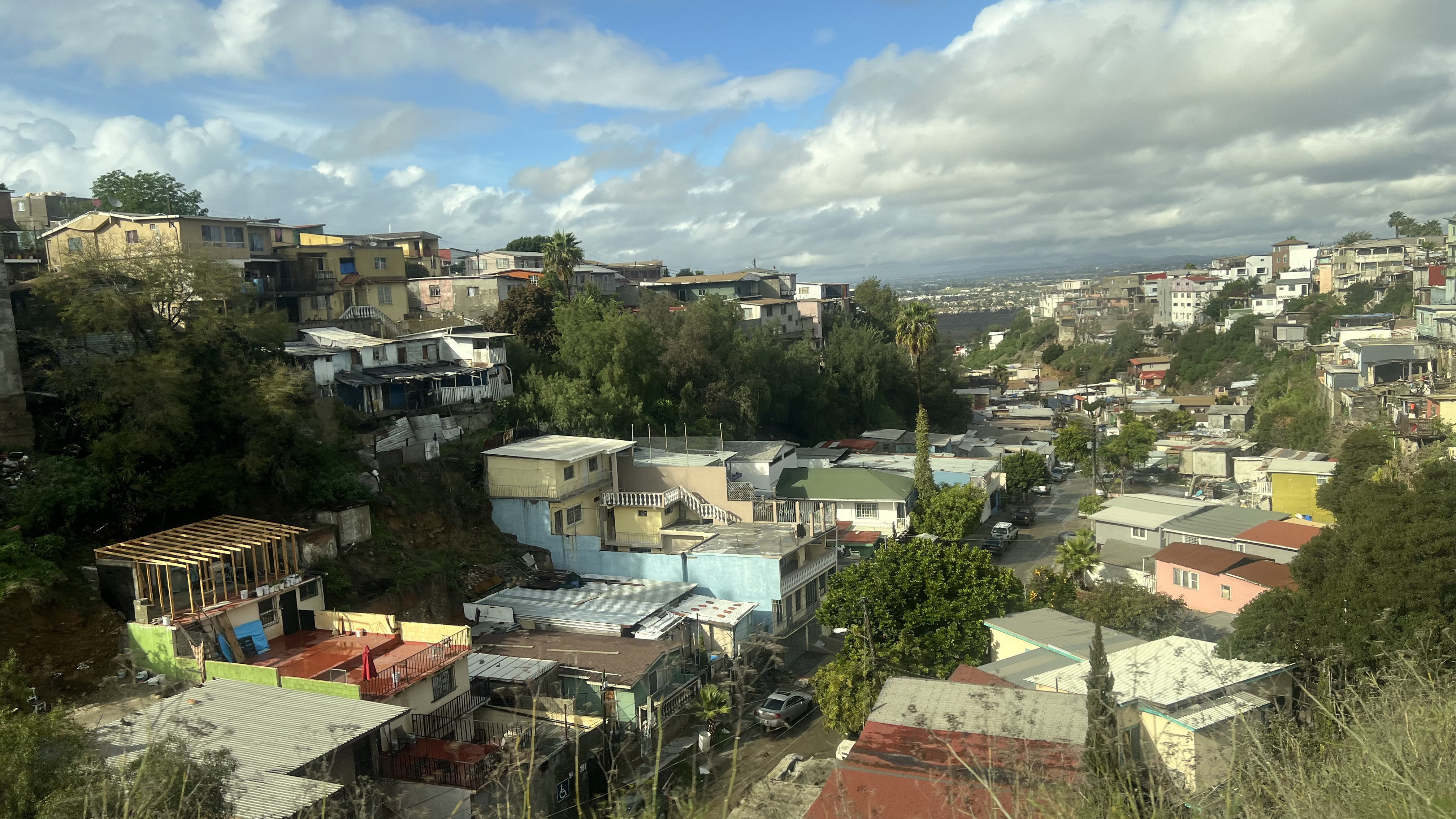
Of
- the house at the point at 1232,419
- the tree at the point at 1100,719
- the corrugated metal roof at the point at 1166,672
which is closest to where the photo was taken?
the tree at the point at 1100,719

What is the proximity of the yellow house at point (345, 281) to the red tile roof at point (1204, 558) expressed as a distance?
25407mm

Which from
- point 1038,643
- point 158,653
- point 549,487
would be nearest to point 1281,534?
point 1038,643

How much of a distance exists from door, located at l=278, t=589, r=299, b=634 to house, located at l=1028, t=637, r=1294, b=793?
1201 centimetres

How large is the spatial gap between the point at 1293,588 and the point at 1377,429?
18360mm

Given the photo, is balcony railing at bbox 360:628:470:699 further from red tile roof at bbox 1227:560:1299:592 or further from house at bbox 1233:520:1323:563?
house at bbox 1233:520:1323:563

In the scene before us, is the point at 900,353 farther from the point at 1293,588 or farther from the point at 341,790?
the point at 341,790

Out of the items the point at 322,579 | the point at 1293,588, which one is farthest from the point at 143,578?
the point at 1293,588

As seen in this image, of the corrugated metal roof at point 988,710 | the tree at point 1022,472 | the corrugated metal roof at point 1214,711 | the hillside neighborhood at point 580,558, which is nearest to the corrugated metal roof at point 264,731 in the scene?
the hillside neighborhood at point 580,558

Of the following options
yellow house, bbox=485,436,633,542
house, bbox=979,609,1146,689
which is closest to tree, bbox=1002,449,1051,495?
house, bbox=979,609,1146,689

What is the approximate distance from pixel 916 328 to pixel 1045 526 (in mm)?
12458

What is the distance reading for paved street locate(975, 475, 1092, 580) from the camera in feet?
92.4

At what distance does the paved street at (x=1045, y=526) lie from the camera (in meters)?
28.2

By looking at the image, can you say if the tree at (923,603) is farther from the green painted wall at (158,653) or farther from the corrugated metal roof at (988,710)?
the green painted wall at (158,653)

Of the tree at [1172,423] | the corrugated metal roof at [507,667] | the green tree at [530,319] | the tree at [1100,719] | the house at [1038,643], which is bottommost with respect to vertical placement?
the tree at [1172,423]
